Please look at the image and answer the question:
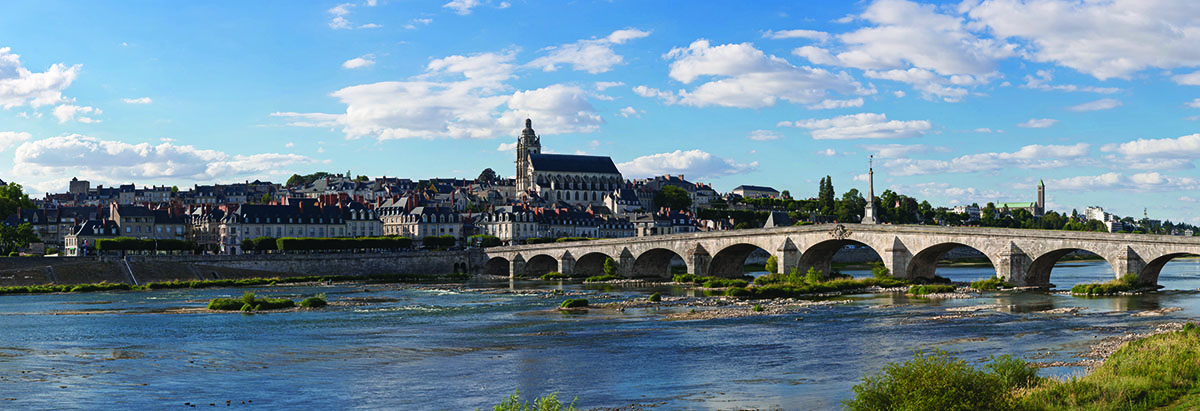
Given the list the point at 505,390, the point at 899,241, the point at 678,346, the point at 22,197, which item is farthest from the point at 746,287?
the point at 22,197

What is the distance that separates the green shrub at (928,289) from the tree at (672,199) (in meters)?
126

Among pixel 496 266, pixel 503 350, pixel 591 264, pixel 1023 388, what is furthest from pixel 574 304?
pixel 496 266

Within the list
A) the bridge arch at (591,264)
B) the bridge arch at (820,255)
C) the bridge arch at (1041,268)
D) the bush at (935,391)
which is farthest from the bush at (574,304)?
the bridge arch at (591,264)

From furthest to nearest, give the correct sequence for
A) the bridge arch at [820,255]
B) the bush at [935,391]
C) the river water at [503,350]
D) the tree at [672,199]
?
the tree at [672,199], the bridge arch at [820,255], the river water at [503,350], the bush at [935,391]

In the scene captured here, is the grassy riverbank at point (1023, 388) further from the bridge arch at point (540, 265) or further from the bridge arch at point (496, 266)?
the bridge arch at point (496, 266)

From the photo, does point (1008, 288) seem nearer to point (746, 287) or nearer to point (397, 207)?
A: point (746, 287)

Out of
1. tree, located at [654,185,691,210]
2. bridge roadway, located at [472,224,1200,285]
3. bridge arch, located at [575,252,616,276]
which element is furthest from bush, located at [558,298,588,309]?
tree, located at [654,185,691,210]

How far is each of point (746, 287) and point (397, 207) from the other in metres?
80.3

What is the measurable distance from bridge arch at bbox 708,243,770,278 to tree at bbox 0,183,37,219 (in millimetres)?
89302

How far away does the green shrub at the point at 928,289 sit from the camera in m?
57.2

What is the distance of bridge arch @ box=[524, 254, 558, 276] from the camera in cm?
9669

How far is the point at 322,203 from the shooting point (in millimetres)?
129750

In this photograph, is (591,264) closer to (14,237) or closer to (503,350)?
(14,237)

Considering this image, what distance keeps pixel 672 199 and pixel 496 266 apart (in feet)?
280
